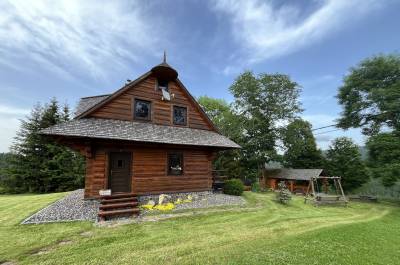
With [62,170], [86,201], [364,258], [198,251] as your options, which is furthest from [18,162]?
[364,258]

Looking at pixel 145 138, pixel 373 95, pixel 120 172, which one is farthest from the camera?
pixel 373 95

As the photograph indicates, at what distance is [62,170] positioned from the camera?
22.2 meters

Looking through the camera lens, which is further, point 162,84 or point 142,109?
point 162,84

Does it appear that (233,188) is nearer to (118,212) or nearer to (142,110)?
(142,110)

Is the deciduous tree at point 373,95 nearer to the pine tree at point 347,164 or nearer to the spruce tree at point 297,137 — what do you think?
the spruce tree at point 297,137

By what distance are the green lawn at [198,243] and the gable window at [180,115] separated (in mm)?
7053

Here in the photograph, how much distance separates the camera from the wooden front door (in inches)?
437

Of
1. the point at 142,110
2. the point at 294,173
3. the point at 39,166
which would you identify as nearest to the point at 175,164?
the point at 142,110

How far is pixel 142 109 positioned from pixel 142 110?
64 mm

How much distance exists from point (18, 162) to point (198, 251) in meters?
25.1

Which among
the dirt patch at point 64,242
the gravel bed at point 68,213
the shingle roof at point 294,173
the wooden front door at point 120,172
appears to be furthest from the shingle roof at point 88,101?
the shingle roof at point 294,173

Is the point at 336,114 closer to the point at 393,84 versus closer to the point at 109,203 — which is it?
the point at 393,84

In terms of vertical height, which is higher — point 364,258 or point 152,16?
point 152,16

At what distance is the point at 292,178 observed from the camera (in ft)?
84.2
